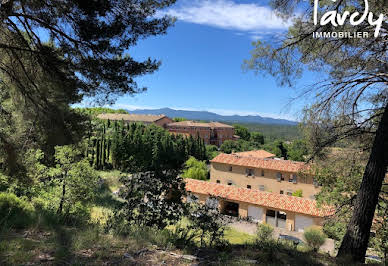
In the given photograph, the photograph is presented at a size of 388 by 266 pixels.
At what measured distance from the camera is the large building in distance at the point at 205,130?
73688 millimetres

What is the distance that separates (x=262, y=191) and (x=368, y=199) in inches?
755

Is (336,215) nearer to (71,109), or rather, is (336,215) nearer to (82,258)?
(82,258)

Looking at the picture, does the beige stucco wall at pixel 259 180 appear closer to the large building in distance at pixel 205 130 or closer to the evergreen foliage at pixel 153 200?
the evergreen foliage at pixel 153 200

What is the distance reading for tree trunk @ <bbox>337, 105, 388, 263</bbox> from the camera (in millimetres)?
4137

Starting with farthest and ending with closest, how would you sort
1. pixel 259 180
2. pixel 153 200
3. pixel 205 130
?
pixel 205 130 < pixel 259 180 < pixel 153 200

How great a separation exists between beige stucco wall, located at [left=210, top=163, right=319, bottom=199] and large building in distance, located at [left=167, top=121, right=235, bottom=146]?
134 ft

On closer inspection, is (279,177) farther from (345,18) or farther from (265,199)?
(345,18)

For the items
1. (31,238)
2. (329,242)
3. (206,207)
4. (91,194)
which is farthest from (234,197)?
(31,238)

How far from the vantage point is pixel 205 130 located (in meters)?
75.8

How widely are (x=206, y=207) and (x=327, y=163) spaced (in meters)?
3.00

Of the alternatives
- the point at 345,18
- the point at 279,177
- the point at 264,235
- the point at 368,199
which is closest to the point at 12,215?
→ the point at 264,235

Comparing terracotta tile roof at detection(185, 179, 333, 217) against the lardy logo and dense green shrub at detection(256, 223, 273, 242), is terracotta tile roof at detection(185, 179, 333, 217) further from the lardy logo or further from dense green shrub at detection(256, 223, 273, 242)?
the lardy logo

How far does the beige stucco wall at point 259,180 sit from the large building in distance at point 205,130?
4083cm

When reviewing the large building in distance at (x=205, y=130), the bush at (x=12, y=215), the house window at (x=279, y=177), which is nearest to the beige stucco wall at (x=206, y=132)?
the large building in distance at (x=205, y=130)
